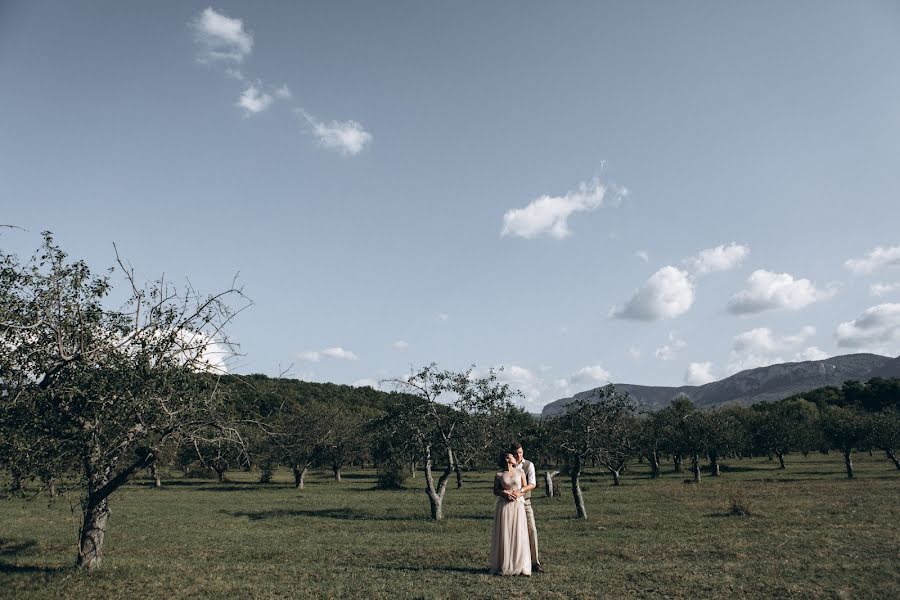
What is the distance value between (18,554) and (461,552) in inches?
654

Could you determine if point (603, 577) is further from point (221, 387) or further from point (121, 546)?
point (121, 546)

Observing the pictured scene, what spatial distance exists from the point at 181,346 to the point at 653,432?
71.1 metres

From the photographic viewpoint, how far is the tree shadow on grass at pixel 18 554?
52.6 feet

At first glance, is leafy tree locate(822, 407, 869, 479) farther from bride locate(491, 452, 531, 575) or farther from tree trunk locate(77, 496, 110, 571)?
tree trunk locate(77, 496, 110, 571)

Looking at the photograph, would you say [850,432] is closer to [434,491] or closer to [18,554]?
[434,491]

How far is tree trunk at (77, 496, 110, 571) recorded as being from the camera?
50.1 ft

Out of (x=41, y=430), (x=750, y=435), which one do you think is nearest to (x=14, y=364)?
(x=41, y=430)

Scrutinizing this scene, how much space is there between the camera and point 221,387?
16.2 meters

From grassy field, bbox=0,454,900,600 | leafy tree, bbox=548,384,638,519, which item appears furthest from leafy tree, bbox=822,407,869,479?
leafy tree, bbox=548,384,638,519

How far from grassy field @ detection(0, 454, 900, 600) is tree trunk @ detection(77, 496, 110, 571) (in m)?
0.39

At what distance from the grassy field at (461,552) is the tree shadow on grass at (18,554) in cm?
9

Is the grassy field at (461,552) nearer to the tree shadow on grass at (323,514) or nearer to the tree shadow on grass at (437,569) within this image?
the tree shadow on grass at (437,569)

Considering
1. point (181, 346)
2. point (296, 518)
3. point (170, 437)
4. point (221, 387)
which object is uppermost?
point (181, 346)

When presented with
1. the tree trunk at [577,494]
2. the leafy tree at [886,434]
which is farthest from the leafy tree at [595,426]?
the leafy tree at [886,434]
